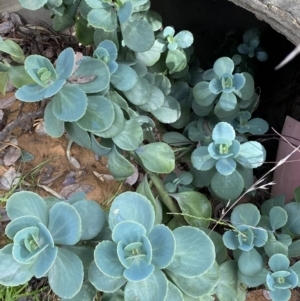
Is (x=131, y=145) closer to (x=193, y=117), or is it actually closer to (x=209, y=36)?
(x=193, y=117)

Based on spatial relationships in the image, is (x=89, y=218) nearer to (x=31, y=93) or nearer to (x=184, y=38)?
(x=31, y=93)

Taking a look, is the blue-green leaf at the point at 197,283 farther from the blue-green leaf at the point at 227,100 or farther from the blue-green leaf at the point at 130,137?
the blue-green leaf at the point at 227,100

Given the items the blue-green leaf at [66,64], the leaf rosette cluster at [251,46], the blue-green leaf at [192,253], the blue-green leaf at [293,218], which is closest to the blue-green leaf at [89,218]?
the blue-green leaf at [192,253]

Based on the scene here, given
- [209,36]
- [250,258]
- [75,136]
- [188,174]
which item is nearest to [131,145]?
[75,136]

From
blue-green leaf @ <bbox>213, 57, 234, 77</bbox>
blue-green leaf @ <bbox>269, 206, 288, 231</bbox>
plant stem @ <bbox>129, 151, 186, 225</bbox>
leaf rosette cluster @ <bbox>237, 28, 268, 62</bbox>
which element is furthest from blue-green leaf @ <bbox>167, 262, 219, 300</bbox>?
leaf rosette cluster @ <bbox>237, 28, 268, 62</bbox>

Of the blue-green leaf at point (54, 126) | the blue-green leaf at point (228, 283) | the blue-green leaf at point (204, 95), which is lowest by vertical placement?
the blue-green leaf at point (228, 283)

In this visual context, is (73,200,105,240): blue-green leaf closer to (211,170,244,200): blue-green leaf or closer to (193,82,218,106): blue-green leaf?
(211,170,244,200): blue-green leaf
